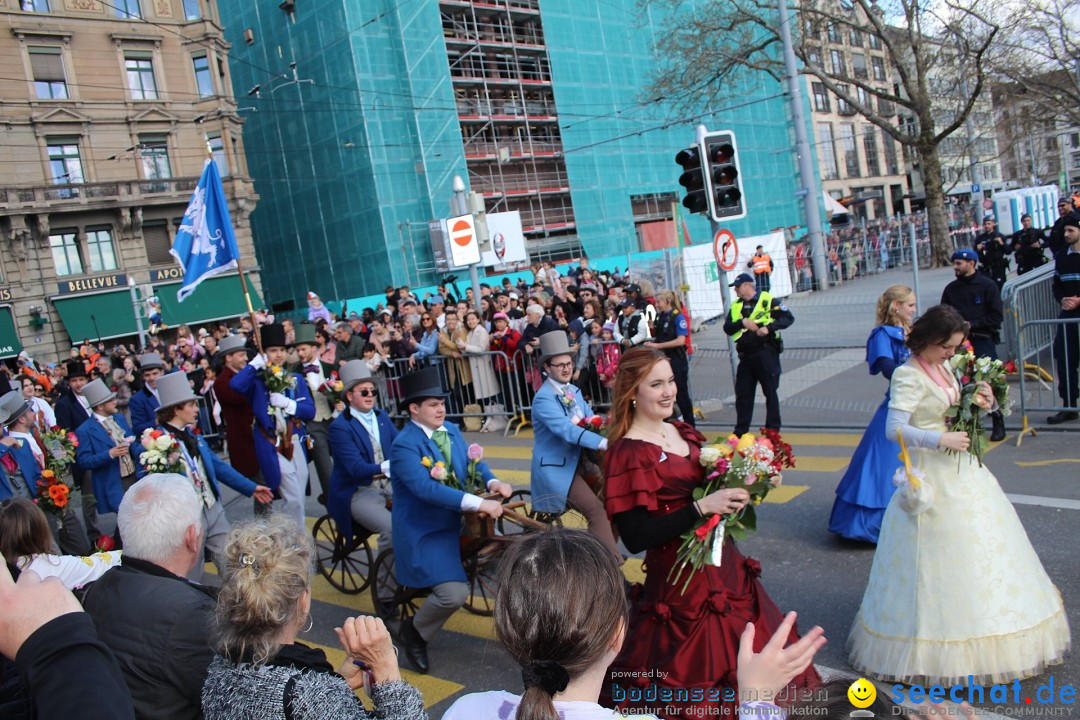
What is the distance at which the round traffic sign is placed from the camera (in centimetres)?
1500

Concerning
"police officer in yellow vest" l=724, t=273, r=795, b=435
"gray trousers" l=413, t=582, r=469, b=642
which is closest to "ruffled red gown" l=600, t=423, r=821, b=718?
"gray trousers" l=413, t=582, r=469, b=642

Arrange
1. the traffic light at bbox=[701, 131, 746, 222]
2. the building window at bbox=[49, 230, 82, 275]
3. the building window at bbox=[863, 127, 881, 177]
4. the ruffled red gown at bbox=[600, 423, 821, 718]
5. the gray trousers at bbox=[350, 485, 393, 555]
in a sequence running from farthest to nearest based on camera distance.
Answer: the building window at bbox=[863, 127, 881, 177]
the building window at bbox=[49, 230, 82, 275]
the traffic light at bbox=[701, 131, 746, 222]
the gray trousers at bbox=[350, 485, 393, 555]
the ruffled red gown at bbox=[600, 423, 821, 718]

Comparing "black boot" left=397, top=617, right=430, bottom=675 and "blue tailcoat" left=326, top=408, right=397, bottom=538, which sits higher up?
"blue tailcoat" left=326, top=408, right=397, bottom=538

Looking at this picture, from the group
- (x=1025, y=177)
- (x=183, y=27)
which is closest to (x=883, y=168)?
(x=1025, y=177)

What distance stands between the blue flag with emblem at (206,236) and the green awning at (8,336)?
2958cm

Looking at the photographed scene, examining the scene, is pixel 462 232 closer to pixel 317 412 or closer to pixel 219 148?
pixel 317 412

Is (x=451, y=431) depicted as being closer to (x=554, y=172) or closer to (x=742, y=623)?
(x=742, y=623)

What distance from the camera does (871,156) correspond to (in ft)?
216

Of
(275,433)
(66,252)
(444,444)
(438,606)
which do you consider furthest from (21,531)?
(66,252)

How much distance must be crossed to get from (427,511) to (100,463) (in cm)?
377

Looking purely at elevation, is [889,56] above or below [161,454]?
above

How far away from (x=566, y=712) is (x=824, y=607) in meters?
3.79

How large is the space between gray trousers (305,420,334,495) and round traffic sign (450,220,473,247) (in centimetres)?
711

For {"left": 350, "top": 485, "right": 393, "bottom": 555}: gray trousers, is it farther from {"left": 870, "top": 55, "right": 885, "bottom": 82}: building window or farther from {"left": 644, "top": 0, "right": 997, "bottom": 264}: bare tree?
{"left": 870, "top": 55, "right": 885, "bottom": 82}: building window
